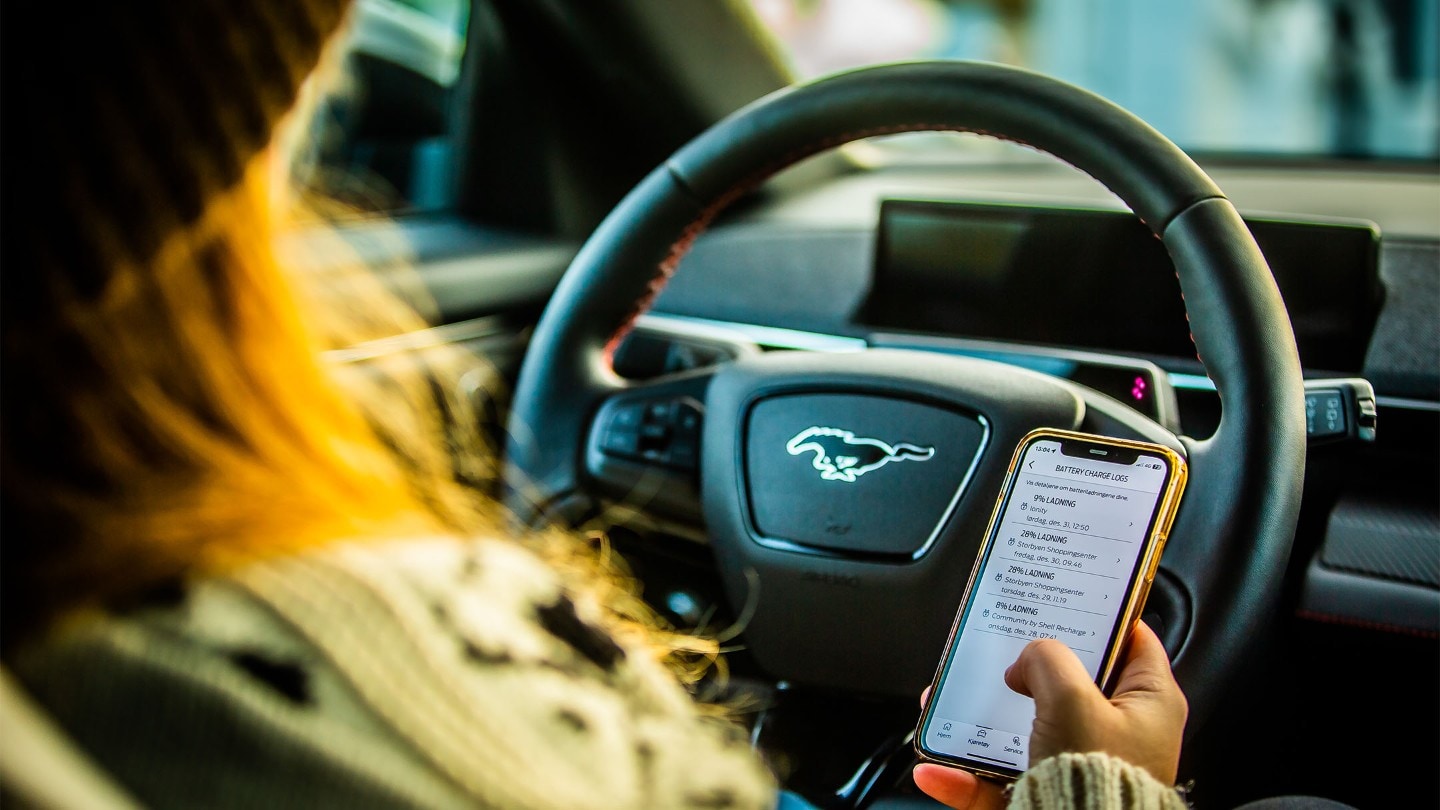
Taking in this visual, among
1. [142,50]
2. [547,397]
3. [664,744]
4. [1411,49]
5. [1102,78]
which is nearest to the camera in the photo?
[142,50]

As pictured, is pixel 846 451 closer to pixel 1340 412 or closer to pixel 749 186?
pixel 749 186

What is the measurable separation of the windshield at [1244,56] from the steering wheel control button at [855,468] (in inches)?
183

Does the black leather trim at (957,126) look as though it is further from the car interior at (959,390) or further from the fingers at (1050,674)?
the fingers at (1050,674)

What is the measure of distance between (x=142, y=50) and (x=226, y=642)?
0.21 metres

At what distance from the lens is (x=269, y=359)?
52 cm

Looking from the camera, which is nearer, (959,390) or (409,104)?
(959,390)

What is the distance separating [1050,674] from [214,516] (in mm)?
484

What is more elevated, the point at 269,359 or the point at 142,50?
the point at 142,50

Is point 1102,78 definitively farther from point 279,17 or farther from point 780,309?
point 279,17

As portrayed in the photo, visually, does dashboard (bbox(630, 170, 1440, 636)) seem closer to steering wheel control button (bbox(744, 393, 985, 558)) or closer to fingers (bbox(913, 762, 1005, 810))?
steering wheel control button (bbox(744, 393, 985, 558))

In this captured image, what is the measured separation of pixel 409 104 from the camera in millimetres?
1908

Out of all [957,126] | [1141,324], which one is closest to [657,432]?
[957,126]

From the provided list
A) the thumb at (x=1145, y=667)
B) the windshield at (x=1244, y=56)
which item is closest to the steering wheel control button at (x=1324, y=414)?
the thumb at (x=1145, y=667)

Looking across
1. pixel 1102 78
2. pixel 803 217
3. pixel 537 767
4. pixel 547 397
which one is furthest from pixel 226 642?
pixel 1102 78
